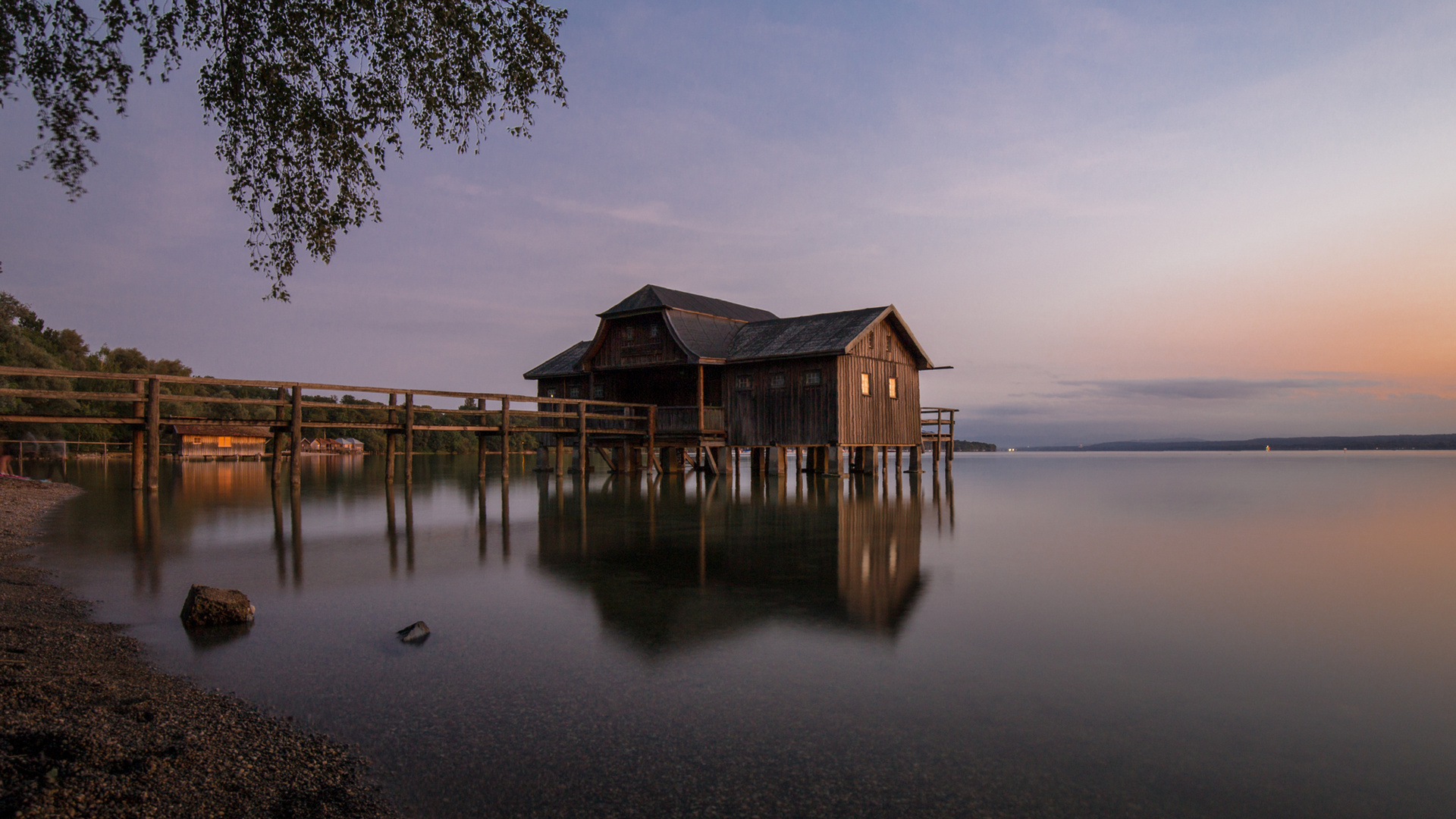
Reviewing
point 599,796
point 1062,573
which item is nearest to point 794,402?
point 1062,573

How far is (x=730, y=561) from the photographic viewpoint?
10578mm

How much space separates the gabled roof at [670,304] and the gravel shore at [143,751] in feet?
81.5

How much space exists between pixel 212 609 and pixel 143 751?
349cm

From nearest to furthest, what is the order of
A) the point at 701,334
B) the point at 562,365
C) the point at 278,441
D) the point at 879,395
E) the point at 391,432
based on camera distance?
1. the point at 278,441
2. the point at 391,432
3. the point at 879,395
4. the point at 701,334
5. the point at 562,365

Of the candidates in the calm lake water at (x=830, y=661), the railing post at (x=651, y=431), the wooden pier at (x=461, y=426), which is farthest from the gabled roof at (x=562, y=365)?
the calm lake water at (x=830, y=661)

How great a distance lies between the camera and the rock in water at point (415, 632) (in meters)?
6.41

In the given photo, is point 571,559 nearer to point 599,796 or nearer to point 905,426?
point 599,796

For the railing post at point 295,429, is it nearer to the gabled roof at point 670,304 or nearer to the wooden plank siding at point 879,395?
the gabled roof at point 670,304

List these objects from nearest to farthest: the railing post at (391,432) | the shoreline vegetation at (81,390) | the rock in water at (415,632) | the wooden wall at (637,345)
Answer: the rock in water at (415,632) → the railing post at (391,432) → the wooden wall at (637,345) → the shoreline vegetation at (81,390)

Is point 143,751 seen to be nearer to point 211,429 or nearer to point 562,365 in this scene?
point 211,429

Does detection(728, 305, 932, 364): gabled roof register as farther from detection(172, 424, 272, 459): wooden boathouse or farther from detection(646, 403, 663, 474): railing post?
detection(172, 424, 272, 459): wooden boathouse

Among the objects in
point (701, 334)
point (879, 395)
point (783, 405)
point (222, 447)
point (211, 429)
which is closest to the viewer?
point (211, 429)

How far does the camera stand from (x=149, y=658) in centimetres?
569

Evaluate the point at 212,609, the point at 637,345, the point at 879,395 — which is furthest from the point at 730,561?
the point at 637,345
